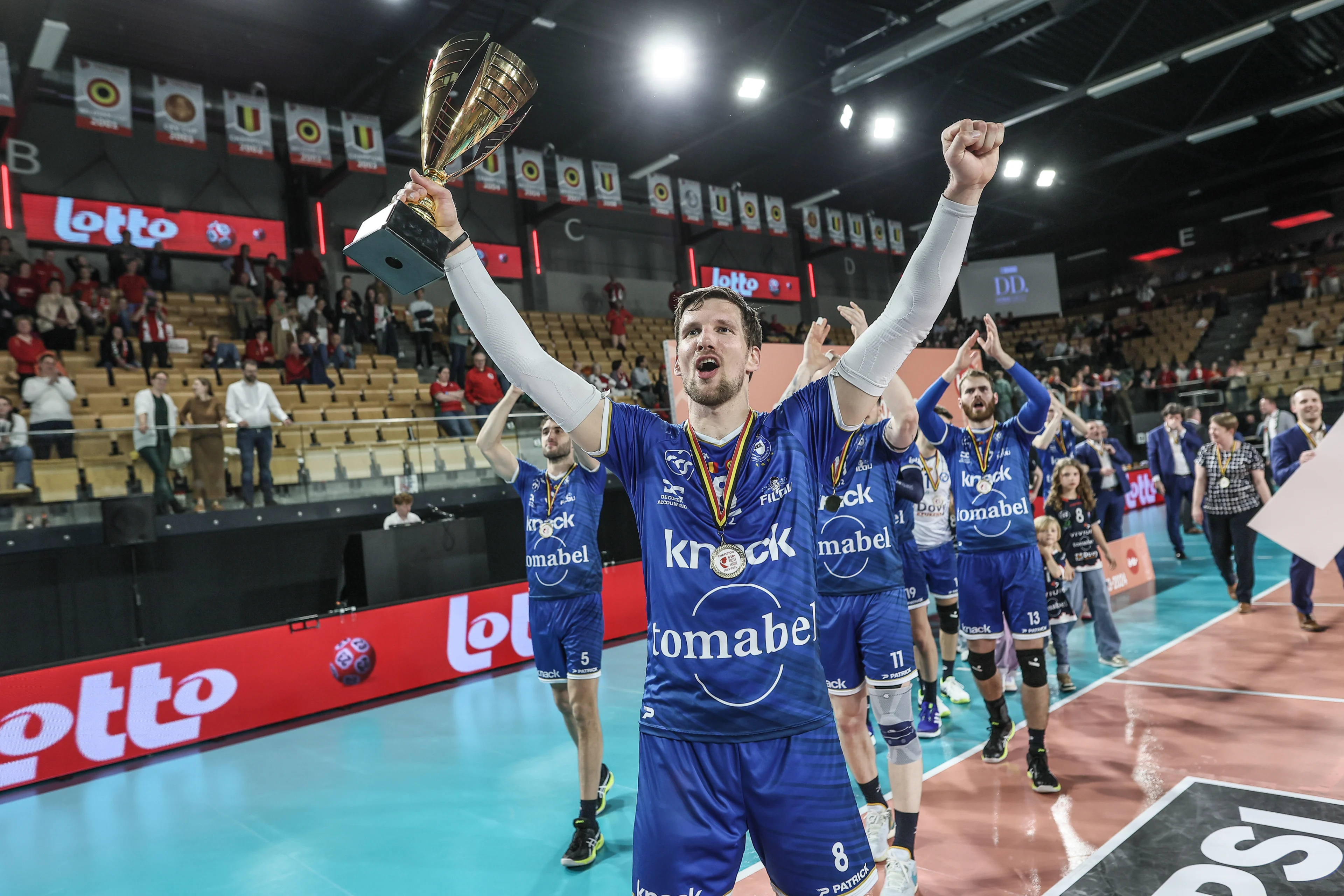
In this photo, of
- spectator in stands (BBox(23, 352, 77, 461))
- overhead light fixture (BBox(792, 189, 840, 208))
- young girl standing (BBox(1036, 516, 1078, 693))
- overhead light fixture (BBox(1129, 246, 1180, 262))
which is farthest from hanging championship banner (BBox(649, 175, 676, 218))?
overhead light fixture (BBox(1129, 246, 1180, 262))

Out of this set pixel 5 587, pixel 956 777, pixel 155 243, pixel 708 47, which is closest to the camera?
pixel 956 777

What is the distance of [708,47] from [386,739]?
1169cm

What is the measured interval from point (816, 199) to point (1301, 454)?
16.8m

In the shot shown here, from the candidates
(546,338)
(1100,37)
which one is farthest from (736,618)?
(1100,37)

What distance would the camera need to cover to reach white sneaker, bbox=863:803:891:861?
3783 millimetres

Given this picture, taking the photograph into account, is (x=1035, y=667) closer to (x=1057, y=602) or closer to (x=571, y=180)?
(x=1057, y=602)

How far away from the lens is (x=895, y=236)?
78.8ft

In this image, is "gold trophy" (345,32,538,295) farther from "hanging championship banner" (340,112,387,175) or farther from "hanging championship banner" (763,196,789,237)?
"hanging championship banner" (763,196,789,237)

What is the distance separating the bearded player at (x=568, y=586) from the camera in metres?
4.42

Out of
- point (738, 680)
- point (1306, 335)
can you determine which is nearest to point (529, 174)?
point (738, 680)

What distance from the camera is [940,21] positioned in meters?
12.2

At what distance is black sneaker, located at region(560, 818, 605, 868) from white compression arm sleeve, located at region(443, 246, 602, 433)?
296 cm

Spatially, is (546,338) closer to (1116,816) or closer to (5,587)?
(5,587)

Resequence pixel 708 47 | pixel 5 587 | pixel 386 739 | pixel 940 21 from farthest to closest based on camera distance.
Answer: pixel 708 47
pixel 940 21
pixel 5 587
pixel 386 739
